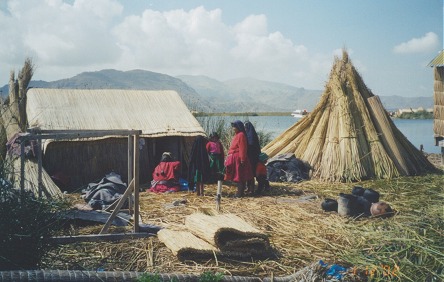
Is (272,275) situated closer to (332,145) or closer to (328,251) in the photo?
Answer: (328,251)

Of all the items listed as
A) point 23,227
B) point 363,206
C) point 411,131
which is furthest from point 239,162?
point 411,131

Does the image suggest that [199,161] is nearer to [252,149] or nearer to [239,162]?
[239,162]

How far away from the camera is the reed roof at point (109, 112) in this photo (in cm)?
982

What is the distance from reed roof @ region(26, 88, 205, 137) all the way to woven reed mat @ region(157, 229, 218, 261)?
5.59 meters

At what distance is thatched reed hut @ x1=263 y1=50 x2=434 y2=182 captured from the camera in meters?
10.0

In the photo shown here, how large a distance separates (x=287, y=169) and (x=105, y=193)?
4448 millimetres

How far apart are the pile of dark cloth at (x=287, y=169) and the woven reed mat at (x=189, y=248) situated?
5.65 meters

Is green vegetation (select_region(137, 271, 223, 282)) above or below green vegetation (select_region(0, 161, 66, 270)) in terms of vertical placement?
below

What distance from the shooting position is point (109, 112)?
414 inches

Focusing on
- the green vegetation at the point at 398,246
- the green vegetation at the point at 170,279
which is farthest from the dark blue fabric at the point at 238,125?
the green vegetation at the point at 170,279

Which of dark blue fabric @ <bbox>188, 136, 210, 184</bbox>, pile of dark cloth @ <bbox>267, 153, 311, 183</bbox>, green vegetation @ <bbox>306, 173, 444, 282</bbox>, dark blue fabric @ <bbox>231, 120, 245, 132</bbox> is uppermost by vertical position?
dark blue fabric @ <bbox>231, 120, 245, 132</bbox>

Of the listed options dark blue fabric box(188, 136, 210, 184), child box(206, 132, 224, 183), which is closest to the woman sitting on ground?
dark blue fabric box(188, 136, 210, 184)

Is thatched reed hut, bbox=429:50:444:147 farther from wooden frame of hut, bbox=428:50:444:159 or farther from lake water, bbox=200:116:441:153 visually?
lake water, bbox=200:116:441:153

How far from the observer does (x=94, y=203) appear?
24.0 ft
